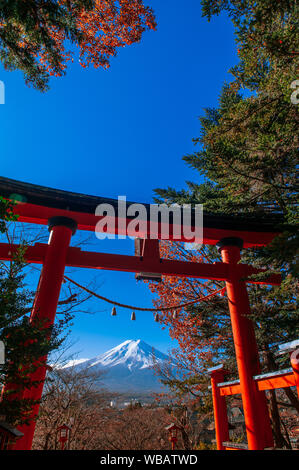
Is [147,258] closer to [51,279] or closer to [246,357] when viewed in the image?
[51,279]

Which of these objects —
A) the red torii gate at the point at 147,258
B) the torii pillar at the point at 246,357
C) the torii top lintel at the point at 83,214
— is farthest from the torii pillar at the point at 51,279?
the torii pillar at the point at 246,357

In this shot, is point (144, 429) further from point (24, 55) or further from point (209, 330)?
point (24, 55)

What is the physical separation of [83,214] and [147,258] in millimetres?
1522

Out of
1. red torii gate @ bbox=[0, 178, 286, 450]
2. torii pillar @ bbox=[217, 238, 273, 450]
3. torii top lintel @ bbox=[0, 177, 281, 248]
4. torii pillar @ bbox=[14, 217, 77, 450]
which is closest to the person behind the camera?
torii pillar @ bbox=[14, 217, 77, 450]

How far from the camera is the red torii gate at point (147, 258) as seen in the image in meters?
3.95

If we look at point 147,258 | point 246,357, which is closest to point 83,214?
point 147,258

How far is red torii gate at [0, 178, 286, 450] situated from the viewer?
3.95 meters

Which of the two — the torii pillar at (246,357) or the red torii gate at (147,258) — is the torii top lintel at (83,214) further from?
the torii pillar at (246,357)

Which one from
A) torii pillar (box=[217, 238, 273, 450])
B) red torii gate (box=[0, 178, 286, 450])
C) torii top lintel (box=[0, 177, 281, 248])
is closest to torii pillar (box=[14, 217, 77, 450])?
red torii gate (box=[0, 178, 286, 450])

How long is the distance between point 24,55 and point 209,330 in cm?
822

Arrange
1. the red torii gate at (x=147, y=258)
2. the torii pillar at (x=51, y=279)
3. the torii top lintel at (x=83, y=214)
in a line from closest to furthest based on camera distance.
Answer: the torii pillar at (x=51, y=279) → the red torii gate at (x=147, y=258) → the torii top lintel at (x=83, y=214)

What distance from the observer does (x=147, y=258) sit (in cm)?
495

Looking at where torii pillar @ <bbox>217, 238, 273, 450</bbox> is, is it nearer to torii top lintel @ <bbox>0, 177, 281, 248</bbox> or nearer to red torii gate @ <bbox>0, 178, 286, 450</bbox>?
red torii gate @ <bbox>0, 178, 286, 450</bbox>

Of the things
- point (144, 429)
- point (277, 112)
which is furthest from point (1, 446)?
point (144, 429)
